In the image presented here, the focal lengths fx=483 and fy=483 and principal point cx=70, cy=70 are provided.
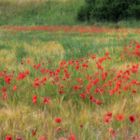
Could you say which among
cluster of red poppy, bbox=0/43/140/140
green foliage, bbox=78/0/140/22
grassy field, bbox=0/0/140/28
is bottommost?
grassy field, bbox=0/0/140/28

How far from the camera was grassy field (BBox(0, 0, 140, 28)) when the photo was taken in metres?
40.0

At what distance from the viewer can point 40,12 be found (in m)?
43.2

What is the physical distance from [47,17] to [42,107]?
36308 millimetres

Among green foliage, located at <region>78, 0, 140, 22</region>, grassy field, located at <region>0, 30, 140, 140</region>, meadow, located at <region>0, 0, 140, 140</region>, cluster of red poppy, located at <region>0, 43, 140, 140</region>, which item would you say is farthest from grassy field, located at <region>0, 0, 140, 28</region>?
grassy field, located at <region>0, 30, 140, 140</region>

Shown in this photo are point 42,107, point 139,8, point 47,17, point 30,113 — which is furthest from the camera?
point 47,17

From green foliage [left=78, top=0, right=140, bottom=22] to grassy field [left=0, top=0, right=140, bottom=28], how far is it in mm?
1068

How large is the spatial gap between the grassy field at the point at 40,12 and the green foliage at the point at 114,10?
1.07 m

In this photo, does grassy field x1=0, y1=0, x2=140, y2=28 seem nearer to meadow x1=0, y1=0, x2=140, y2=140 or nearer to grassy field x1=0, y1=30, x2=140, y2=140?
meadow x1=0, y1=0, x2=140, y2=140

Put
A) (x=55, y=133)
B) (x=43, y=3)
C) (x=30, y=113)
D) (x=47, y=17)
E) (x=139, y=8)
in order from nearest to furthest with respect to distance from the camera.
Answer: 1. (x=55, y=133)
2. (x=30, y=113)
3. (x=139, y=8)
4. (x=47, y=17)
5. (x=43, y=3)

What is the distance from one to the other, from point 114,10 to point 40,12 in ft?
27.0

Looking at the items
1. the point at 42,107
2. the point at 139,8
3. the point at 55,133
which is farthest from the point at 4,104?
the point at 139,8

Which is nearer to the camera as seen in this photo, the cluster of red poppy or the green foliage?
the cluster of red poppy

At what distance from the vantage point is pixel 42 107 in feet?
18.3

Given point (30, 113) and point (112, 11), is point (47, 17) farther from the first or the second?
point (30, 113)
